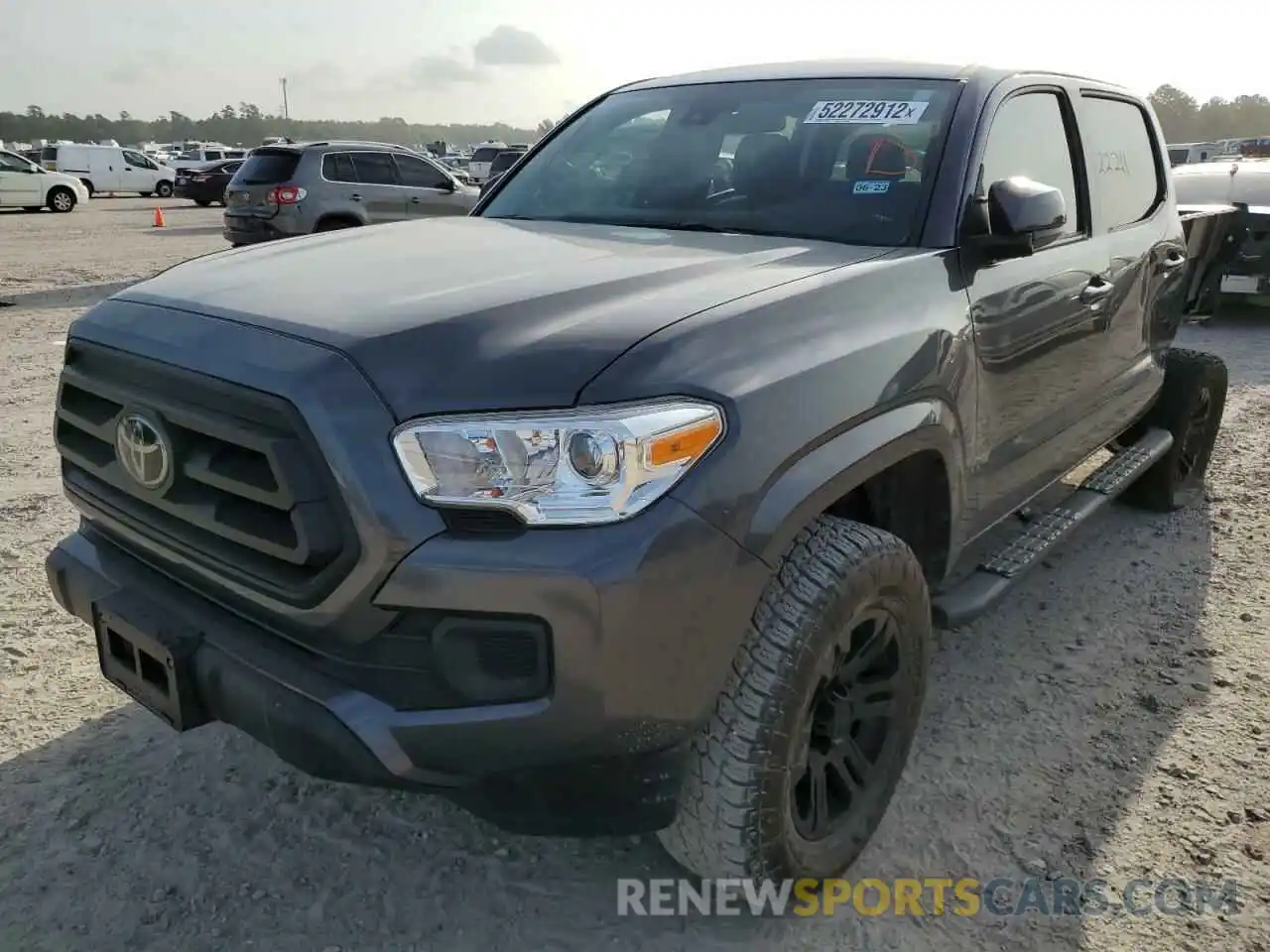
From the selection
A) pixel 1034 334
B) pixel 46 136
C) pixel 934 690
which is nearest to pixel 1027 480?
pixel 1034 334

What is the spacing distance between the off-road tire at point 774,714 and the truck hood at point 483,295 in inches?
22.9

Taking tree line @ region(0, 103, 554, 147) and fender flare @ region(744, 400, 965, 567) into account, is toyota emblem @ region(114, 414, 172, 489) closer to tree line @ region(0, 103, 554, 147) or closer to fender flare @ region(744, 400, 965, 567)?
fender flare @ region(744, 400, 965, 567)

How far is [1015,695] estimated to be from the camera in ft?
10.8

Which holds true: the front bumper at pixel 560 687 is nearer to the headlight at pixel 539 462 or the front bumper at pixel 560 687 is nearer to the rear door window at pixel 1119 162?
the headlight at pixel 539 462

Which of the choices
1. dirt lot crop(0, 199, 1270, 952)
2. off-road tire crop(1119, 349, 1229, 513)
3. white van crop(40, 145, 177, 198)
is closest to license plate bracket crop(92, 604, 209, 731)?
dirt lot crop(0, 199, 1270, 952)

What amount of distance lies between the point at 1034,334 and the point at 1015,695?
1139mm

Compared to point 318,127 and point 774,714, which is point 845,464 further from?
point 318,127

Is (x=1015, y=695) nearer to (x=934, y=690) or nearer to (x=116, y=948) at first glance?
(x=934, y=690)

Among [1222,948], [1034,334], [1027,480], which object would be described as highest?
[1034,334]

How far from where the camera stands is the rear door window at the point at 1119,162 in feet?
12.1

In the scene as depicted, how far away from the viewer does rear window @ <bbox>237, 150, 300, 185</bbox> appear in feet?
40.3

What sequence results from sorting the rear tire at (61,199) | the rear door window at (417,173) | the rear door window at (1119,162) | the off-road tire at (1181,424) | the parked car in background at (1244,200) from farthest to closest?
the rear tire at (61,199) → the rear door window at (417,173) → the parked car in background at (1244,200) → the off-road tire at (1181,424) → the rear door window at (1119,162)

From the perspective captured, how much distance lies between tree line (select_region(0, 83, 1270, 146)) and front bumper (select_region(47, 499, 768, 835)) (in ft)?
184

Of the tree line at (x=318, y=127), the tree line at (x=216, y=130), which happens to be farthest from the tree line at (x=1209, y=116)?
the tree line at (x=216, y=130)
